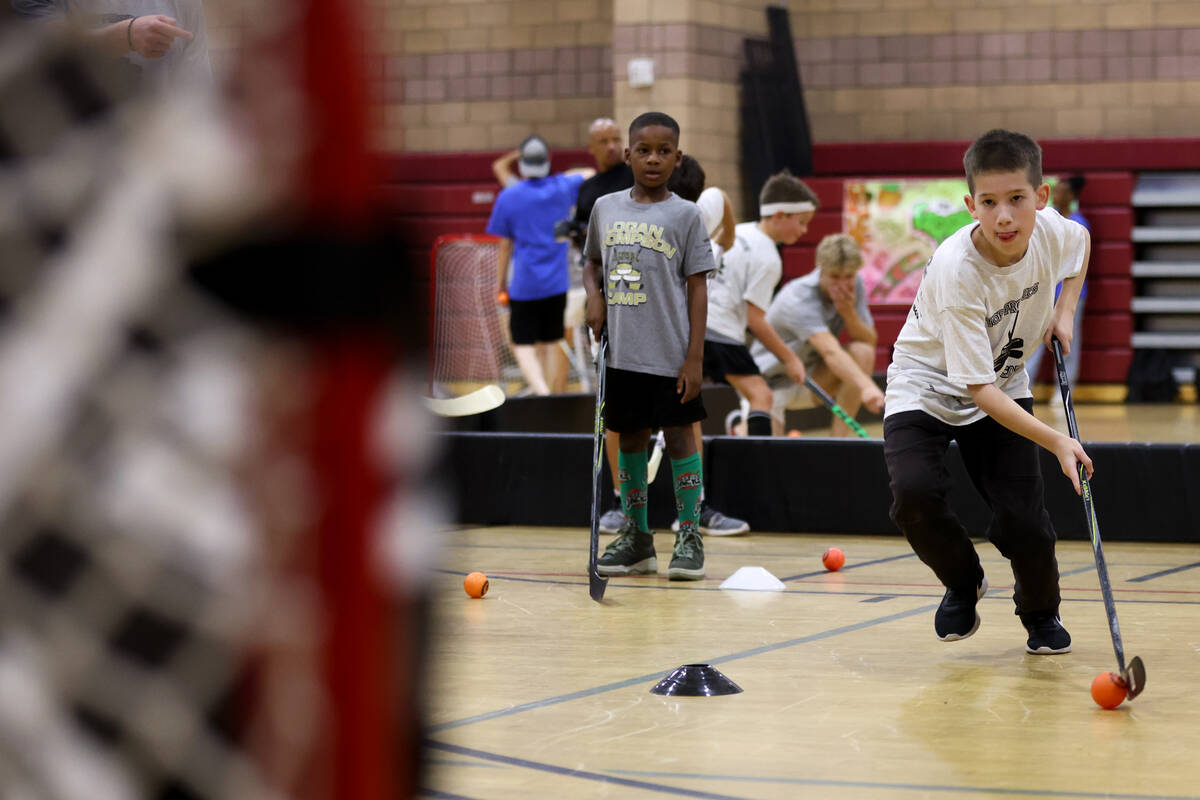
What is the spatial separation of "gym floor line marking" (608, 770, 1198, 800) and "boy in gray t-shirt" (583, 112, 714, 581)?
2284mm

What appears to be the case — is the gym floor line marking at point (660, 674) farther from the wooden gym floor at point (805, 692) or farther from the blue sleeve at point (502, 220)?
the blue sleeve at point (502, 220)

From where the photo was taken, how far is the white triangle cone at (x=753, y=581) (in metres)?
4.50

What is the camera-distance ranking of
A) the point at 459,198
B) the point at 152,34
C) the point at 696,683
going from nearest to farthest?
1. the point at 152,34
2. the point at 696,683
3. the point at 459,198

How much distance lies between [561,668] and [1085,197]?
366 inches

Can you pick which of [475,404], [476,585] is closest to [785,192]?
[475,404]

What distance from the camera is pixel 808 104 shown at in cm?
1263

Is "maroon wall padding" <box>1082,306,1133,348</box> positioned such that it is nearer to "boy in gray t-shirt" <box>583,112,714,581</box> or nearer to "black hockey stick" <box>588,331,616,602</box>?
"boy in gray t-shirt" <box>583,112,714,581</box>

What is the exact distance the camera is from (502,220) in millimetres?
9969

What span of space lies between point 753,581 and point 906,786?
7.12ft

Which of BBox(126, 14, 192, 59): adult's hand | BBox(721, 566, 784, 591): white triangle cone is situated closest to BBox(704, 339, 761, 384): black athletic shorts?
BBox(721, 566, 784, 591): white triangle cone

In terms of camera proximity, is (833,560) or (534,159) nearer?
(833,560)

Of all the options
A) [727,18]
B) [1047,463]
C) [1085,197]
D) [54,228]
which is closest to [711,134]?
[727,18]

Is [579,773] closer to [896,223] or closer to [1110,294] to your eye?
[896,223]

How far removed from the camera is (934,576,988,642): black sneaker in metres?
3.58
